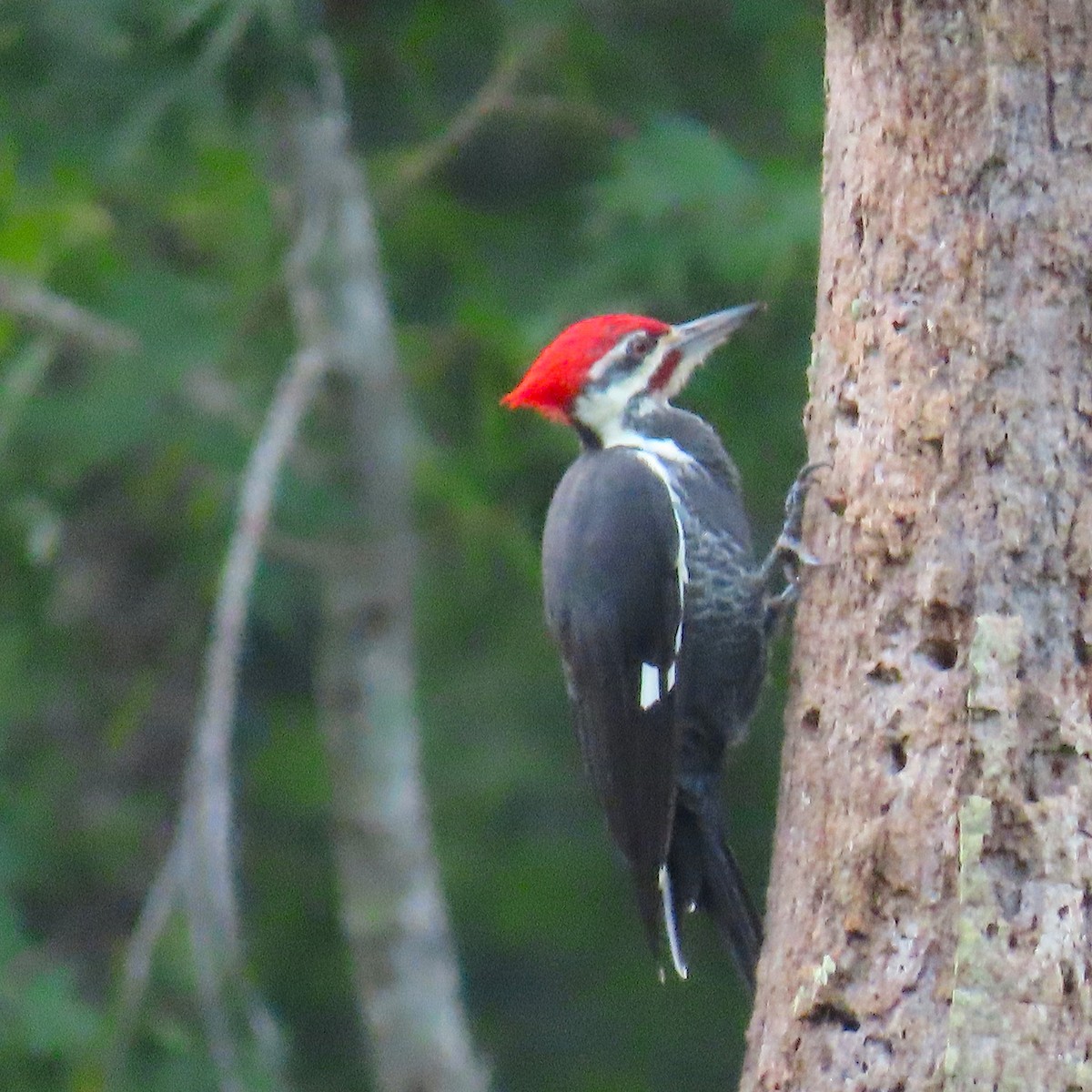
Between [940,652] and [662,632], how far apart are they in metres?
0.75

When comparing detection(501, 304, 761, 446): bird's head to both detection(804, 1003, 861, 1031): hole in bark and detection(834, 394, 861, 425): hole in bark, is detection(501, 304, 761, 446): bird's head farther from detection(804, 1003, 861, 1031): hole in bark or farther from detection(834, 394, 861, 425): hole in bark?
detection(804, 1003, 861, 1031): hole in bark

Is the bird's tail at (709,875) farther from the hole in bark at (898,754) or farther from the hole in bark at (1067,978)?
the hole in bark at (1067,978)

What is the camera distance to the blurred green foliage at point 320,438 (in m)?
5.27

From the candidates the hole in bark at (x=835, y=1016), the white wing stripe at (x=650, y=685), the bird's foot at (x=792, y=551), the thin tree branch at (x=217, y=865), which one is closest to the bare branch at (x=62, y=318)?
the thin tree branch at (x=217, y=865)

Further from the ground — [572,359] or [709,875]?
[572,359]

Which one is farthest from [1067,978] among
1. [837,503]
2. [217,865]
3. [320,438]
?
[320,438]

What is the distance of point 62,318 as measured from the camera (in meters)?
5.57

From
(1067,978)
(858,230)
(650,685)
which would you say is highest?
(858,230)

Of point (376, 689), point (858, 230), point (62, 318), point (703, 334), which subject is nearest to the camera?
point (858, 230)

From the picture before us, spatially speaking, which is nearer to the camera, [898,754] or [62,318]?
[898,754]

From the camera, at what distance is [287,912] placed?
23.7ft

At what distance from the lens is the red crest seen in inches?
151

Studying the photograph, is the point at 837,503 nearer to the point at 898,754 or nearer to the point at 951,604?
the point at 951,604

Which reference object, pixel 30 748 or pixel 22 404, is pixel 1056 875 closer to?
pixel 22 404
